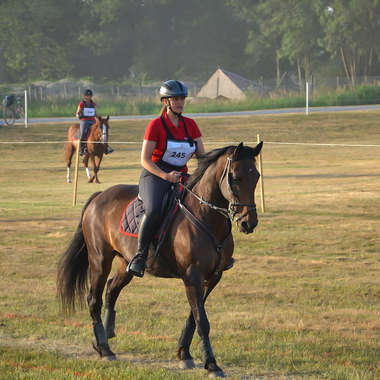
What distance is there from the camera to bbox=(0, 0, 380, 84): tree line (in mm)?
78500

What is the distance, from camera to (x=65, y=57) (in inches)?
3258

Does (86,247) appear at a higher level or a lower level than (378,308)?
higher

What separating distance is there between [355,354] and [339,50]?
74820mm

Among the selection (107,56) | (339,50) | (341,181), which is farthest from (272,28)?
(341,181)

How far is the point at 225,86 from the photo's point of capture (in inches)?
2520

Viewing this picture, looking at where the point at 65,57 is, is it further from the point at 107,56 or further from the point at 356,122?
the point at 356,122

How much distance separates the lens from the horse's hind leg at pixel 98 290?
748 cm

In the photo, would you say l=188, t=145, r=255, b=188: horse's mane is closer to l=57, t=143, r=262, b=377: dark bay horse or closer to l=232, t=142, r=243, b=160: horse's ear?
l=57, t=143, r=262, b=377: dark bay horse

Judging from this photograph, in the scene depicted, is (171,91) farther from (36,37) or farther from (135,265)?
(36,37)

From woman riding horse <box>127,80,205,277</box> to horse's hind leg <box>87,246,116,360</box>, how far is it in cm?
70

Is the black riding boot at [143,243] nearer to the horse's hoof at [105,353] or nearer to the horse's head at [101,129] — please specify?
the horse's hoof at [105,353]

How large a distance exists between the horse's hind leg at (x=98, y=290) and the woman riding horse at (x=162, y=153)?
0.70 metres

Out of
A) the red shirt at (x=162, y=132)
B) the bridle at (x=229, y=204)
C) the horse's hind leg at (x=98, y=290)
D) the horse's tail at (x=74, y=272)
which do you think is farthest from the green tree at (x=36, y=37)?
the bridle at (x=229, y=204)

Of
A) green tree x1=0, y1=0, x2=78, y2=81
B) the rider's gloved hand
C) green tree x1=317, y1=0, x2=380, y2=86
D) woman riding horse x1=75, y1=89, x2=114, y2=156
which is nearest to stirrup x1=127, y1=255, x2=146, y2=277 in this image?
the rider's gloved hand
